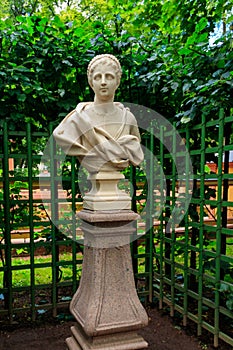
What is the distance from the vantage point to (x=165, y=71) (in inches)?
120

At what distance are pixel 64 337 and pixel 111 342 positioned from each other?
2.57ft

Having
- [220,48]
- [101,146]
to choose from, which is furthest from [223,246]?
[220,48]

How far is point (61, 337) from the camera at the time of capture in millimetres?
2754

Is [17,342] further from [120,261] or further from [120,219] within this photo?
[120,219]

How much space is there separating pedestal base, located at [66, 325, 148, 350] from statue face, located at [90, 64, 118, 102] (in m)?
1.65

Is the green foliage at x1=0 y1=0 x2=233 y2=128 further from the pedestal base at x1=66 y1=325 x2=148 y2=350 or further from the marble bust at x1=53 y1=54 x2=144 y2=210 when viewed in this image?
the pedestal base at x1=66 y1=325 x2=148 y2=350

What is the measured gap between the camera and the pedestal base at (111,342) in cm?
212

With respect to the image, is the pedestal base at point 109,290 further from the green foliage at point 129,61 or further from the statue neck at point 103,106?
the green foliage at point 129,61

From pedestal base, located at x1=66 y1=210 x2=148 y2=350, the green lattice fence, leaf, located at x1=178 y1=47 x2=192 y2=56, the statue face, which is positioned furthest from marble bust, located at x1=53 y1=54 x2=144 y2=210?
leaf, located at x1=178 y1=47 x2=192 y2=56

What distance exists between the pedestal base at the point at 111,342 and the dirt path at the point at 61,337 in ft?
1.51

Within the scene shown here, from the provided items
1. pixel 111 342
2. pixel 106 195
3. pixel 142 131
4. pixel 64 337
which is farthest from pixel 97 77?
pixel 64 337

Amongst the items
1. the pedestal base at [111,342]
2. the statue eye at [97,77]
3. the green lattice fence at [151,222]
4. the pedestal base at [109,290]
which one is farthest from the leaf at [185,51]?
the pedestal base at [111,342]

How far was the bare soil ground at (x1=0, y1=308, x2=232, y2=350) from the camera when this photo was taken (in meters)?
2.58

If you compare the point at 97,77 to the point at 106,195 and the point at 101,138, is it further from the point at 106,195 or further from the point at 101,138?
the point at 106,195
